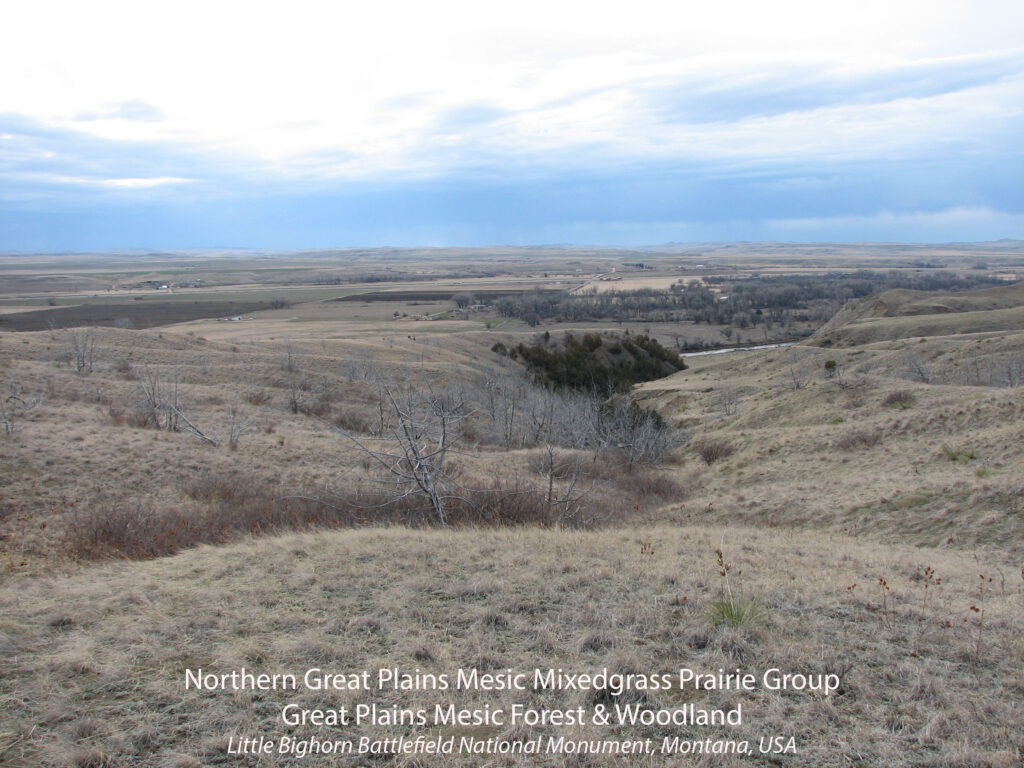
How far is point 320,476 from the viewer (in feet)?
52.7

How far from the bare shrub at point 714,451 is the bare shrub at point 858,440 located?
148 inches

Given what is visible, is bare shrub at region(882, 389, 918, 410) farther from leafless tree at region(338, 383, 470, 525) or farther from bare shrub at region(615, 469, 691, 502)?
leafless tree at region(338, 383, 470, 525)

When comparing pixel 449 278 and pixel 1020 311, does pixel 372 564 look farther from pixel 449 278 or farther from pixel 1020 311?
pixel 449 278

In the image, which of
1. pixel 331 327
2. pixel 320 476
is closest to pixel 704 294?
pixel 331 327

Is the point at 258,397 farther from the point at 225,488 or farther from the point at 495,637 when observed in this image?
the point at 495,637

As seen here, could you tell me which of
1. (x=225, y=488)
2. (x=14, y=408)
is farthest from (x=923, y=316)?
(x=14, y=408)

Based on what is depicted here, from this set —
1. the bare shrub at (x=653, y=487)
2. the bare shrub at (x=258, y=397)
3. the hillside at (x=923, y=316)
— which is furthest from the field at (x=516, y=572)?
the hillside at (x=923, y=316)

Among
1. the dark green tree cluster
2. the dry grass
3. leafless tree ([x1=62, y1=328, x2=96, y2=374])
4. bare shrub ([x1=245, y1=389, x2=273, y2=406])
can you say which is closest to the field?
the dry grass

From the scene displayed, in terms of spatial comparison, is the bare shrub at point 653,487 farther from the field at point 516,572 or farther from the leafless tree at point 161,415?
the leafless tree at point 161,415

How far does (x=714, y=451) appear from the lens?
23109mm

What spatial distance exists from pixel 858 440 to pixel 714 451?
16.2 feet

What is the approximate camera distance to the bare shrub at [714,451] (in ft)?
74.0

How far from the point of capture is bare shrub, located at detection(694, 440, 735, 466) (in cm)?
2255

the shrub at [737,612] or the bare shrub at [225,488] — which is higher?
the shrub at [737,612]
